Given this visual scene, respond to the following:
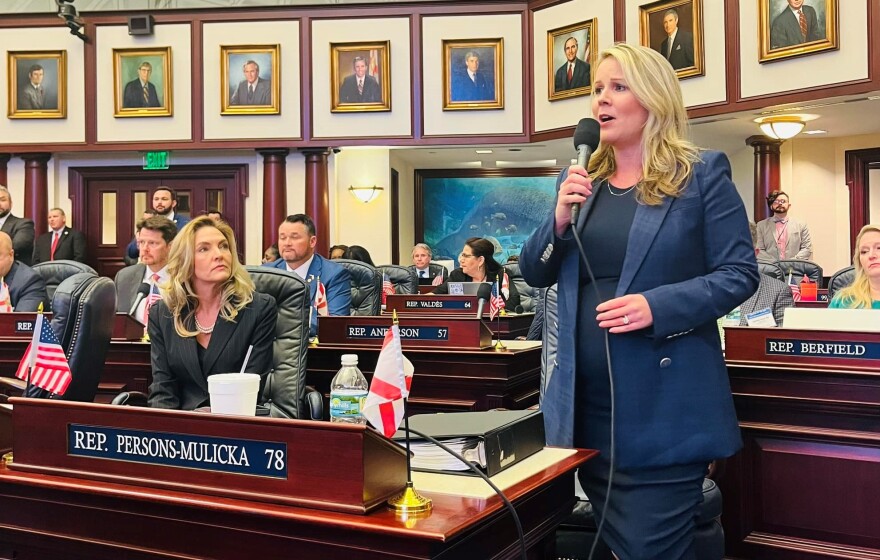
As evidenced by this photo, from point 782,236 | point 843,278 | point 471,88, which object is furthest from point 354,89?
point 843,278

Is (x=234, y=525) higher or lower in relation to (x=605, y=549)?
higher

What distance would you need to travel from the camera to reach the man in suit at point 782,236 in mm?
10320

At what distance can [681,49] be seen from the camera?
9.59m

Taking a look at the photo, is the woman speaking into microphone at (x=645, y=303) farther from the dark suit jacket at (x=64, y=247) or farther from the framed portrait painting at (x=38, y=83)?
the framed portrait painting at (x=38, y=83)

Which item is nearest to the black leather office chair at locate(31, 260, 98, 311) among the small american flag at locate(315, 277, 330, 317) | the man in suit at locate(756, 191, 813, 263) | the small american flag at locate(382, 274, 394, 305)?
the small american flag at locate(315, 277, 330, 317)

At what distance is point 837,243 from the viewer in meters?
11.8

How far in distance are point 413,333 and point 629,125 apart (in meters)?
2.49

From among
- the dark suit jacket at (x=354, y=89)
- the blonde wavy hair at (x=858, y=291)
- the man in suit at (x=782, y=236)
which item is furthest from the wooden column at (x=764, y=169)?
the blonde wavy hair at (x=858, y=291)

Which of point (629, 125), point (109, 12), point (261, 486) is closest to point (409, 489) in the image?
point (261, 486)

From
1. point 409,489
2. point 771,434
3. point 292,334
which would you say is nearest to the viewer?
point 409,489

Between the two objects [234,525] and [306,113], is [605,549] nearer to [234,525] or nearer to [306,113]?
[234,525]

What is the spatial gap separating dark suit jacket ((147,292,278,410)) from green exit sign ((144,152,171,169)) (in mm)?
8925

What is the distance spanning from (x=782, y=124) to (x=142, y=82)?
7.97m

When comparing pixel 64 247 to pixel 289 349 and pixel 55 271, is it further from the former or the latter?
pixel 289 349
